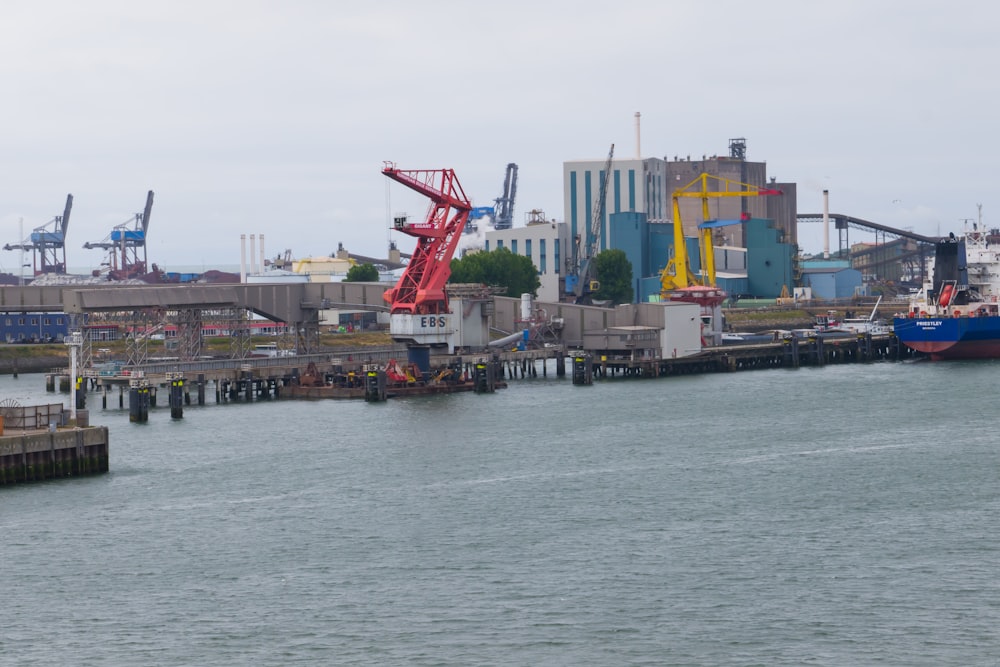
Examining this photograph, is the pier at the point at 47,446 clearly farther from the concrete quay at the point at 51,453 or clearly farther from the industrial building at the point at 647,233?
the industrial building at the point at 647,233

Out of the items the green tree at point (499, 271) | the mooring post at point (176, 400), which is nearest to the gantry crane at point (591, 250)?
the green tree at point (499, 271)

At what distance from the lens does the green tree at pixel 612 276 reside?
163 m

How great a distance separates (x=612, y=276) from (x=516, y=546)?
120 metres

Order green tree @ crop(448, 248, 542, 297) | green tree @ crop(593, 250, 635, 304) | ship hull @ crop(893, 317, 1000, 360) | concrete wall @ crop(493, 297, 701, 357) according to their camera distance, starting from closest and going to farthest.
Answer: concrete wall @ crop(493, 297, 701, 357) → ship hull @ crop(893, 317, 1000, 360) → green tree @ crop(448, 248, 542, 297) → green tree @ crop(593, 250, 635, 304)

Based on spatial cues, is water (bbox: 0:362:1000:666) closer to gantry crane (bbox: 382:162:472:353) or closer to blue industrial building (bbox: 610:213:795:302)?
gantry crane (bbox: 382:162:472:353)

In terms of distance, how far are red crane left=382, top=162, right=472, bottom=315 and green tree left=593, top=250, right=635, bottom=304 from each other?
219 feet

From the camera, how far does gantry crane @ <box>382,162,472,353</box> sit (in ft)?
311

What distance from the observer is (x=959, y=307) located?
117 m

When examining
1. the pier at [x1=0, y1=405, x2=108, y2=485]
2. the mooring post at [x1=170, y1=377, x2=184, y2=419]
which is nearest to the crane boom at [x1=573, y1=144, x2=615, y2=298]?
the mooring post at [x1=170, y1=377, x2=184, y2=419]

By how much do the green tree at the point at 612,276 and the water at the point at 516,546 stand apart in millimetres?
88076

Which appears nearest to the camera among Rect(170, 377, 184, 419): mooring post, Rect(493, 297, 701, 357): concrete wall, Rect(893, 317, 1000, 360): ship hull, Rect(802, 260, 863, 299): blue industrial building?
Rect(170, 377, 184, 419): mooring post

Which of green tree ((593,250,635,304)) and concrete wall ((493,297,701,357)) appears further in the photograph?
green tree ((593,250,635,304))

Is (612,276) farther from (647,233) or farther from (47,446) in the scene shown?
(47,446)

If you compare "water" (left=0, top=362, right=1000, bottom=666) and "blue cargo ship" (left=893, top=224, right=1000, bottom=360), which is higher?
"blue cargo ship" (left=893, top=224, right=1000, bottom=360)
